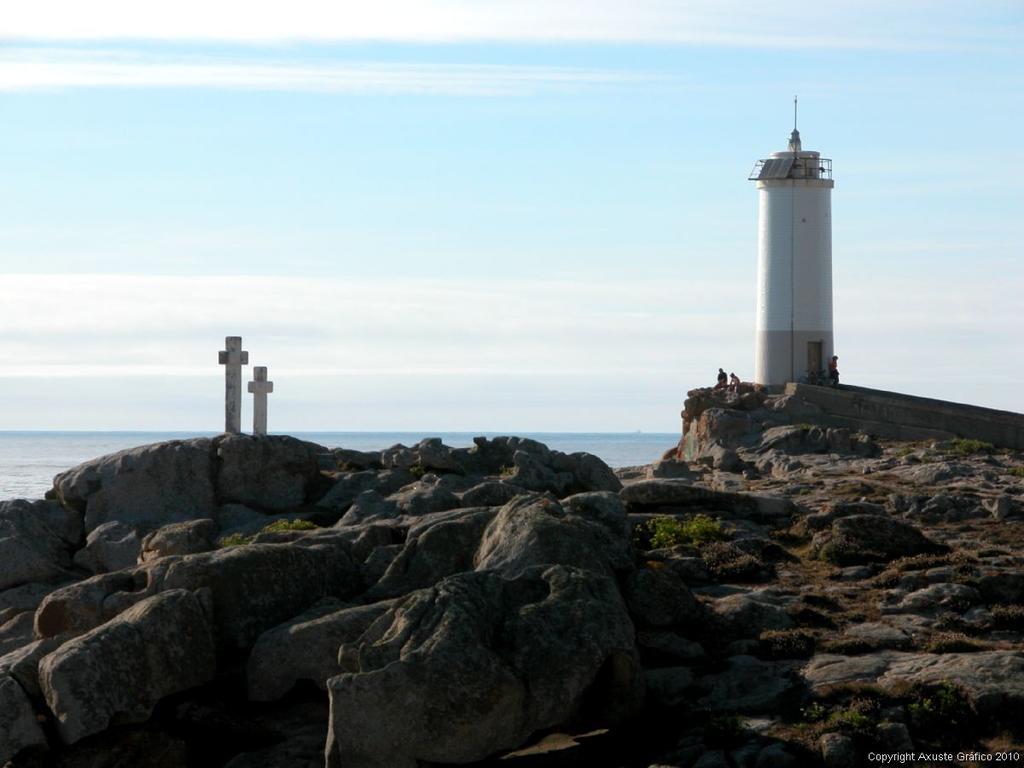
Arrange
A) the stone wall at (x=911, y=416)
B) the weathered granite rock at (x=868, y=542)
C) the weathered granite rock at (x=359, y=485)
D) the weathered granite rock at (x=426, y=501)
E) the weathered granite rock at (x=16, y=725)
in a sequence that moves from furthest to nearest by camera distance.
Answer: the stone wall at (x=911, y=416)
the weathered granite rock at (x=359, y=485)
the weathered granite rock at (x=426, y=501)
the weathered granite rock at (x=868, y=542)
the weathered granite rock at (x=16, y=725)

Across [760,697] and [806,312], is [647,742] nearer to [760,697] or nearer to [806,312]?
[760,697]

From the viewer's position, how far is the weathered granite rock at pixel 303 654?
66.6 ft

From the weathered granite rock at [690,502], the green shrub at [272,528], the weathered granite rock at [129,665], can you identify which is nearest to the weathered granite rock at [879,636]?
the weathered granite rock at [690,502]

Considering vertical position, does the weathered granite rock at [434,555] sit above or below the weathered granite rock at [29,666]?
above

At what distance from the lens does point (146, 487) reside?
31.8 metres

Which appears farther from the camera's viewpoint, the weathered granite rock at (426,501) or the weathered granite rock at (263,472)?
the weathered granite rock at (263,472)

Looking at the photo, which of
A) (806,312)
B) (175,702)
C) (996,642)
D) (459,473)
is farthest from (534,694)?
(806,312)

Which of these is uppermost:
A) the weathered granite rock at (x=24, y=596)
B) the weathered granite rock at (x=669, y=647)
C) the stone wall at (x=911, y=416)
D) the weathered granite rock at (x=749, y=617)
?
the stone wall at (x=911, y=416)

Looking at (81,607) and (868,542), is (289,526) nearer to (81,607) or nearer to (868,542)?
(81,607)

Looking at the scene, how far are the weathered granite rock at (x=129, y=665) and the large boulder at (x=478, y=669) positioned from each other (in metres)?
2.72

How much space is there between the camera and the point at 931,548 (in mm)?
27594

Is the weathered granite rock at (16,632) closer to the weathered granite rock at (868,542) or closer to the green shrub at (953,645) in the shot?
the weathered granite rock at (868,542)

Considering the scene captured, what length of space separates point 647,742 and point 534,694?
1768mm

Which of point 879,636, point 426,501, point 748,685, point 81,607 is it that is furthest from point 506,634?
point 426,501
